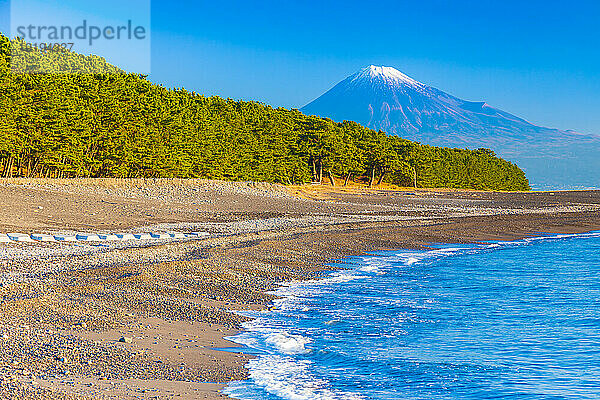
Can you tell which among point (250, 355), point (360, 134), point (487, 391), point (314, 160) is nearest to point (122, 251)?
point (250, 355)

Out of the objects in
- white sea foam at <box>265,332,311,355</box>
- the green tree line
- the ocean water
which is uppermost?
the green tree line

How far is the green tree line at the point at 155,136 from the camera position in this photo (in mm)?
47531

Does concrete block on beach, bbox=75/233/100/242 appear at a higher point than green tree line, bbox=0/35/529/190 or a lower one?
lower

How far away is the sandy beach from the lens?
7.39 metres

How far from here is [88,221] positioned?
2606cm

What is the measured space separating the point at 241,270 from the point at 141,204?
18.9m

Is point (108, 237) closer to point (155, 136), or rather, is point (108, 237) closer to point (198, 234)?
point (198, 234)

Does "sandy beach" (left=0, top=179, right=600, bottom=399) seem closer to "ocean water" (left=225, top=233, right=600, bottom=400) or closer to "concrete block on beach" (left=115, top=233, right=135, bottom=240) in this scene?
"ocean water" (left=225, top=233, right=600, bottom=400)

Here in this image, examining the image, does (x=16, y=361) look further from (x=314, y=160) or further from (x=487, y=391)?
(x=314, y=160)

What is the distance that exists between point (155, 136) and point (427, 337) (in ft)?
162

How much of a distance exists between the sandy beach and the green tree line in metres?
10.5

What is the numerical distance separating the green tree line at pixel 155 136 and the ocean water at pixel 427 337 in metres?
36.8

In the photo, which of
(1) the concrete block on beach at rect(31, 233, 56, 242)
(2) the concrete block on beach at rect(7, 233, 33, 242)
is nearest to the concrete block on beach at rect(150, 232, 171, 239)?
(1) the concrete block on beach at rect(31, 233, 56, 242)

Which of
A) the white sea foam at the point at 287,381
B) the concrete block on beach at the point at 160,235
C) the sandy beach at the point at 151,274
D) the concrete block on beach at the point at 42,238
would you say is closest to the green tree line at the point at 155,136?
the sandy beach at the point at 151,274
